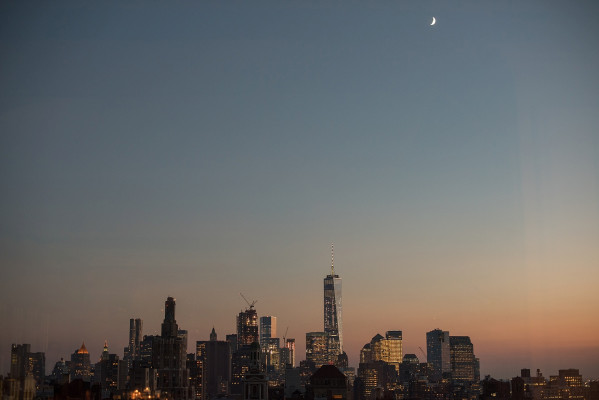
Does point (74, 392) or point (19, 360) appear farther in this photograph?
point (74, 392)

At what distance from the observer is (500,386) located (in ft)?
634

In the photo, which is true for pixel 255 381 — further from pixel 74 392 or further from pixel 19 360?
pixel 19 360

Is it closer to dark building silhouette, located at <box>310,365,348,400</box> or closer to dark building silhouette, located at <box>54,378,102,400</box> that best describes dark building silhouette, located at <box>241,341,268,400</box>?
dark building silhouette, located at <box>310,365,348,400</box>

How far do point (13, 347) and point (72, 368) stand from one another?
103272mm

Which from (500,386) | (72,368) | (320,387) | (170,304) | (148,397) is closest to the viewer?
(148,397)

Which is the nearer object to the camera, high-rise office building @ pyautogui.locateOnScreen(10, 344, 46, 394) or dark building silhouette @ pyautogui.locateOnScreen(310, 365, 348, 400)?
high-rise office building @ pyautogui.locateOnScreen(10, 344, 46, 394)

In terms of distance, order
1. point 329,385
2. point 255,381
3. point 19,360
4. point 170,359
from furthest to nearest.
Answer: point 170,359 → point 329,385 → point 255,381 → point 19,360

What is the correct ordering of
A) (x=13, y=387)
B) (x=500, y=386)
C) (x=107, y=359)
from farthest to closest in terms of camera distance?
1. (x=500, y=386)
2. (x=107, y=359)
3. (x=13, y=387)

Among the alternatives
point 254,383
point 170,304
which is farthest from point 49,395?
point 170,304

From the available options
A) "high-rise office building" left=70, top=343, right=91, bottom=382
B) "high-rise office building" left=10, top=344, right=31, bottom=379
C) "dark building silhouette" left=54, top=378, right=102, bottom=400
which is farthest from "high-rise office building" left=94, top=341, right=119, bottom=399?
"high-rise office building" left=10, top=344, right=31, bottom=379

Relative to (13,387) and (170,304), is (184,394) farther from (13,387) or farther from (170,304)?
(13,387)

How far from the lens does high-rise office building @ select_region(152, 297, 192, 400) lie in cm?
13375

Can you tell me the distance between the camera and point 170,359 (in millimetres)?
138875

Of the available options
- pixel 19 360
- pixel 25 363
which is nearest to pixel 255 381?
pixel 25 363
